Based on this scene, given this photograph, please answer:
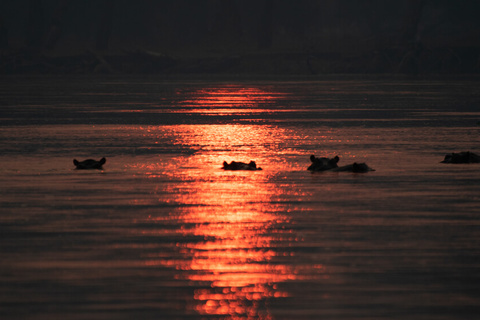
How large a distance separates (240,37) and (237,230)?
148 meters

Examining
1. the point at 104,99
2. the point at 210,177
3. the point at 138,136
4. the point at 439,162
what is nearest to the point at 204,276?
the point at 210,177

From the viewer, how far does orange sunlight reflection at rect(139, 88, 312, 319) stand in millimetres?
13078

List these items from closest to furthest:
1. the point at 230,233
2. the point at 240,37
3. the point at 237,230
Result: 1. the point at 230,233
2. the point at 237,230
3. the point at 240,37

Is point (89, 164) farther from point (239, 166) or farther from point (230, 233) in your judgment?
point (230, 233)

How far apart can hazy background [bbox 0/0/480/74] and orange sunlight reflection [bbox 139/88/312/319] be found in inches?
4611

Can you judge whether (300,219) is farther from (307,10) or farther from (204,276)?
(307,10)

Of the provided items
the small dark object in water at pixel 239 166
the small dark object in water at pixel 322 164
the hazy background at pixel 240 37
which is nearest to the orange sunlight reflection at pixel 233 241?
the small dark object in water at pixel 239 166

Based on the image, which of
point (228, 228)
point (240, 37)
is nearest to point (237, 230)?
point (228, 228)

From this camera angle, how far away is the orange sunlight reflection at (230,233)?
1308cm

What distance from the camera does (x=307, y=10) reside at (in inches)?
6919

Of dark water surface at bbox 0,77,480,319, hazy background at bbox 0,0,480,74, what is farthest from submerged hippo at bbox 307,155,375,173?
hazy background at bbox 0,0,480,74

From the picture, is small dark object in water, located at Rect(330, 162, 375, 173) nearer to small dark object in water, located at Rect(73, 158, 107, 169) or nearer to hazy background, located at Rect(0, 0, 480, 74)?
small dark object in water, located at Rect(73, 158, 107, 169)

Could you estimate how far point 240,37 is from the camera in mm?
165000

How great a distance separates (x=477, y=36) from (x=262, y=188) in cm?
13596
